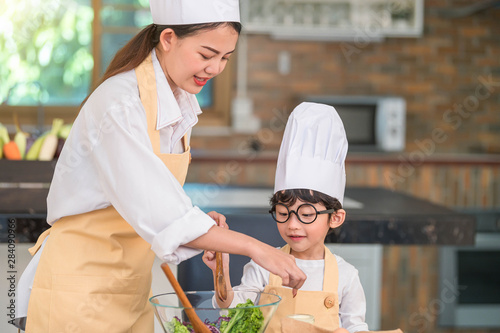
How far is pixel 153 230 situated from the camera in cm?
93

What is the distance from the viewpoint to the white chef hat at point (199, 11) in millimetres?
1033

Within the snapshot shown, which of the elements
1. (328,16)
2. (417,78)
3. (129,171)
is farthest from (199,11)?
(417,78)

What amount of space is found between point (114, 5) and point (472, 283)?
3.29 m

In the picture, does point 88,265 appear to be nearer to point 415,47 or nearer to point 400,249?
point 400,249

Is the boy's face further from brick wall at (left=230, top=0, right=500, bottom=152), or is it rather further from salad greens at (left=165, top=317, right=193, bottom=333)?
brick wall at (left=230, top=0, right=500, bottom=152)

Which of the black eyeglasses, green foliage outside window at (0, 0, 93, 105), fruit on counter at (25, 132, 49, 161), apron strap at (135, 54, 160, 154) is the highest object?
green foliage outside window at (0, 0, 93, 105)

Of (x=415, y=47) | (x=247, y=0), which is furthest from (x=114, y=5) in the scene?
(x=415, y=47)

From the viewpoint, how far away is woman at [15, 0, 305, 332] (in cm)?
96

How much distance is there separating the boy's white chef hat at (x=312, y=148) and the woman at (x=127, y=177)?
0.60ft

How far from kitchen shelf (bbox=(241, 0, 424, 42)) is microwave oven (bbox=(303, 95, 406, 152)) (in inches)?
21.5

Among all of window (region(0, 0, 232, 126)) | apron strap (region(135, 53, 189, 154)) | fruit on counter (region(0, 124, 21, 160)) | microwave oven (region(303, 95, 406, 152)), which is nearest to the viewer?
apron strap (region(135, 53, 189, 154))

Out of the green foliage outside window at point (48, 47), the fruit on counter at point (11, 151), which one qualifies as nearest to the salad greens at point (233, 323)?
the fruit on counter at point (11, 151)

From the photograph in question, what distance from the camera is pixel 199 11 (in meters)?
1.03

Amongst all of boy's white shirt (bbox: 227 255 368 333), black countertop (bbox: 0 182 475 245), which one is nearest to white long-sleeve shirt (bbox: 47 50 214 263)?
boy's white shirt (bbox: 227 255 368 333)
